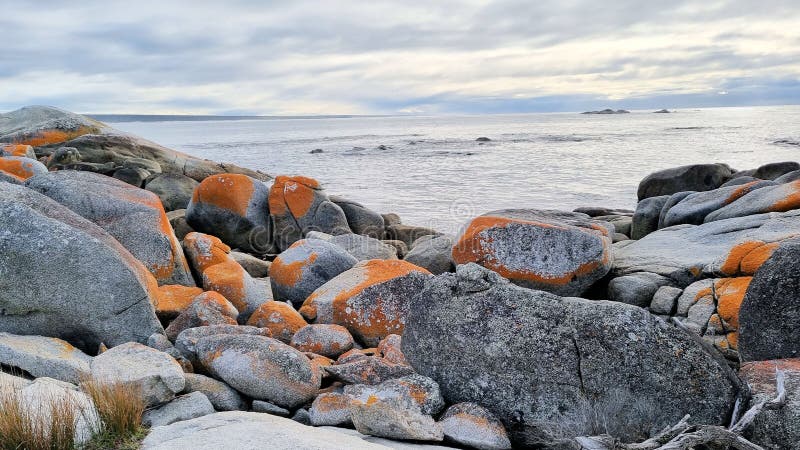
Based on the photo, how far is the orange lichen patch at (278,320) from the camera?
7.41 metres

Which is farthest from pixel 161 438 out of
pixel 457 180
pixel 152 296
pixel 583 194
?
pixel 457 180

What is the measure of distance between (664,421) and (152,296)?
5543 millimetres

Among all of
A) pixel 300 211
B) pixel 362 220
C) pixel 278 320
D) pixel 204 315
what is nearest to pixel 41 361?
pixel 204 315

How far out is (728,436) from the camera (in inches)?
158

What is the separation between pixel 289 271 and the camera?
956 centimetres

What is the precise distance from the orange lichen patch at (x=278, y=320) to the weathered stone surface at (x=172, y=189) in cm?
932

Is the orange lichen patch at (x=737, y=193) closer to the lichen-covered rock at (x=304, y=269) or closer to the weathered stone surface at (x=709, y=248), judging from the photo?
the weathered stone surface at (x=709, y=248)

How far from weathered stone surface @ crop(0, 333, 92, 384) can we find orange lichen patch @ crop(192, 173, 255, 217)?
7.74m

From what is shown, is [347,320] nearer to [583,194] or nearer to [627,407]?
[627,407]

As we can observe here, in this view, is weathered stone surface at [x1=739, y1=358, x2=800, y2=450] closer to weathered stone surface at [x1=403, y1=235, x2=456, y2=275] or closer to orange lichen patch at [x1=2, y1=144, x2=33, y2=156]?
weathered stone surface at [x1=403, y1=235, x2=456, y2=275]

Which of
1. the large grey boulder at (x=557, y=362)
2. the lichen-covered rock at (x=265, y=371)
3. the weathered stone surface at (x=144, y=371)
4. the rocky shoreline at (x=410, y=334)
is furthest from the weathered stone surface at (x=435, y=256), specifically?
the weathered stone surface at (x=144, y=371)

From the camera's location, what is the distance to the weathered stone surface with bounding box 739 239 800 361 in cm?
540

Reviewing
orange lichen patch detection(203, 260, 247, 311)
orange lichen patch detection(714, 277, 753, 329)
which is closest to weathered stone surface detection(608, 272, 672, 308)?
orange lichen patch detection(714, 277, 753, 329)

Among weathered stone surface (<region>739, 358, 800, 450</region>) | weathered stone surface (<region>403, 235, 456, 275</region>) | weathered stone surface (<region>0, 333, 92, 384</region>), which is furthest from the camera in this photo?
weathered stone surface (<region>403, 235, 456, 275</region>)
